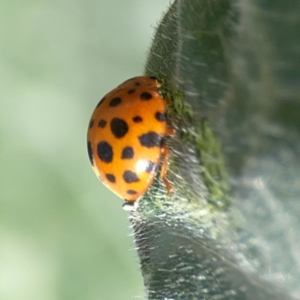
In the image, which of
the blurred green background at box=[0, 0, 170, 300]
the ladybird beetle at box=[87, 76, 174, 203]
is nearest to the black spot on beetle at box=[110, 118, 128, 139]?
the ladybird beetle at box=[87, 76, 174, 203]

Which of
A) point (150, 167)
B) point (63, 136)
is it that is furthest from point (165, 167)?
point (63, 136)

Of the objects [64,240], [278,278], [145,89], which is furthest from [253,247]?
[64,240]

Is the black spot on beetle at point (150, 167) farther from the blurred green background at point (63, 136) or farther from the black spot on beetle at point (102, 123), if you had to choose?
the blurred green background at point (63, 136)

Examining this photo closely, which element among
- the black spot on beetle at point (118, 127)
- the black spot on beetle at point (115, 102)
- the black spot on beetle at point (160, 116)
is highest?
the black spot on beetle at point (115, 102)

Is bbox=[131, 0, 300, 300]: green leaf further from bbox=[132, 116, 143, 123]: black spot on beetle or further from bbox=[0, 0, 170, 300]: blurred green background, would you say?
bbox=[0, 0, 170, 300]: blurred green background

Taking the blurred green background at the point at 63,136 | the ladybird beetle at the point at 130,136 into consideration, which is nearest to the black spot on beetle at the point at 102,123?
the ladybird beetle at the point at 130,136

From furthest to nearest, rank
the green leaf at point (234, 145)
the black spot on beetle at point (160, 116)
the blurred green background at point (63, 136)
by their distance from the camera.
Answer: the blurred green background at point (63, 136), the black spot on beetle at point (160, 116), the green leaf at point (234, 145)

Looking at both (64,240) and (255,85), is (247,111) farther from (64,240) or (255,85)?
(64,240)

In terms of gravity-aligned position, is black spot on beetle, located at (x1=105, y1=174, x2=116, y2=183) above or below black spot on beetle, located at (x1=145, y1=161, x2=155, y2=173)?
below
